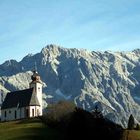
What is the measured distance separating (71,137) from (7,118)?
98.9 m

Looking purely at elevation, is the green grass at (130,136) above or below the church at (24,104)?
below

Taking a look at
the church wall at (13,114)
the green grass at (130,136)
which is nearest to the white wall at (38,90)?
the church wall at (13,114)

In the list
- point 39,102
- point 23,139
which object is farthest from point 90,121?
point 39,102

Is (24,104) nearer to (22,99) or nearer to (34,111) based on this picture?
(22,99)

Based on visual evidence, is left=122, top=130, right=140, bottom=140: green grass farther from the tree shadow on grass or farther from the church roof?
the church roof

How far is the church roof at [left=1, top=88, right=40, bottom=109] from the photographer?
17125 centimetres

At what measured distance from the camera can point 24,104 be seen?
17262 cm

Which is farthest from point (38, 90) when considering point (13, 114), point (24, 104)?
point (13, 114)

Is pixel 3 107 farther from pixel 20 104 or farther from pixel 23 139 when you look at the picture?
pixel 23 139

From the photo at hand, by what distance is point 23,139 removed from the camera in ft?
332

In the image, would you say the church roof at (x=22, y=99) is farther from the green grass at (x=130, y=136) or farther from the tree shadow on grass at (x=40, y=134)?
the green grass at (x=130, y=136)

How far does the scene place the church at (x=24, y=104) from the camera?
171125 millimetres

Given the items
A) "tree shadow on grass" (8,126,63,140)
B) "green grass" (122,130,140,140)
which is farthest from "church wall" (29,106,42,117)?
"green grass" (122,130,140,140)

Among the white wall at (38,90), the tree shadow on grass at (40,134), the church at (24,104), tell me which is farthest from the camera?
the white wall at (38,90)
